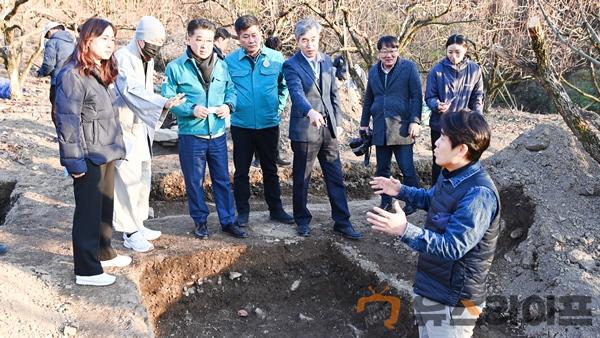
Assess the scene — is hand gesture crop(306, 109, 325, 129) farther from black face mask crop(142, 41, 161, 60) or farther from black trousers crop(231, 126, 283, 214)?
black face mask crop(142, 41, 161, 60)

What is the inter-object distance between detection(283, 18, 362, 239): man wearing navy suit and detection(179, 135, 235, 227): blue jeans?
599 millimetres

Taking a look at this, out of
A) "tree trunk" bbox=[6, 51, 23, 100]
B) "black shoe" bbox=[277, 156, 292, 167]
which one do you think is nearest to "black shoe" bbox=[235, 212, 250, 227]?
"black shoe" bbox=[277, 156, 292, 167]

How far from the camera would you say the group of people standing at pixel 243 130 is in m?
2.51

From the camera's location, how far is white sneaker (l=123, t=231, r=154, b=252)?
171 inches

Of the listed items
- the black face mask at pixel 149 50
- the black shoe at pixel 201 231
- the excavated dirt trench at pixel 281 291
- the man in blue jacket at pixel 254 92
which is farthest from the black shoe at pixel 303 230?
the black face mask at pixel 149 50

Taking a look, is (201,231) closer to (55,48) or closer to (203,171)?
(203,171)

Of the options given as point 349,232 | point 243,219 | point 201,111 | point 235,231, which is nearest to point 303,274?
point 349,232

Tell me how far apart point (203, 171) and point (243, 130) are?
53 cm

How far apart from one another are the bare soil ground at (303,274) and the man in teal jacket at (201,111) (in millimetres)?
365

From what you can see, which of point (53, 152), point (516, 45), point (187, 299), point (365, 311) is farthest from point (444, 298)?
point (516, 45)

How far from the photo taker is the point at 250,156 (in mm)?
4871

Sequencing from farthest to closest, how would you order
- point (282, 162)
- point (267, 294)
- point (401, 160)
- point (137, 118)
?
point (282, 162) → point (401, 160) → point (267, 294) → point (137, 118)

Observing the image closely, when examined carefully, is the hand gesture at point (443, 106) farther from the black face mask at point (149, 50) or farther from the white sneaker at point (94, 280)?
the white sneaker at point (94, 280)

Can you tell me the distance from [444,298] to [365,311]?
171cm
